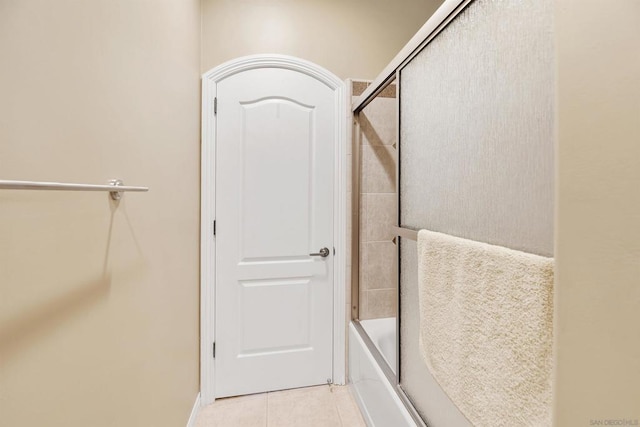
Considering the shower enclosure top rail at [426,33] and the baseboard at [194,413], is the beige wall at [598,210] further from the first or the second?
the baseboard at [194,413]

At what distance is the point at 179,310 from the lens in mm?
1399

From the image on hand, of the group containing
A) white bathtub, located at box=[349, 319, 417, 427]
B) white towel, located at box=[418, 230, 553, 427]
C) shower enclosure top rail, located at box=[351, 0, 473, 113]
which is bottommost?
white bathtub, located at box=[349, 319, 417, 427]

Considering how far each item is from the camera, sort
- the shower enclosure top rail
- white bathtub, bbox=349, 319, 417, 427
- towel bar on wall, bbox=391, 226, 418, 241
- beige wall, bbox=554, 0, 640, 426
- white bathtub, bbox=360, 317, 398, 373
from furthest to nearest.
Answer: white bathtub, bbox=360, 317, 398, 373 < white bathtub, bbox=349, 319, 417, 427 < towel bar on wall, bbox=391, 226, 418, 241 < the shower enclosure top rail < beige wall, bbox=554, 0, 640, 426

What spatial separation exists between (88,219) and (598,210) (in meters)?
1.01

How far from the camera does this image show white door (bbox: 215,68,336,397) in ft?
5.76

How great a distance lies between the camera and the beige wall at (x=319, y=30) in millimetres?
1770

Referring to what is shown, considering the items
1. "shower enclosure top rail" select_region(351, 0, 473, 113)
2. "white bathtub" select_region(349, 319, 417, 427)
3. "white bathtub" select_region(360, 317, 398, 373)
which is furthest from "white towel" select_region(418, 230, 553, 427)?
"white bathtub" select_region(360, 317, 398, 373)

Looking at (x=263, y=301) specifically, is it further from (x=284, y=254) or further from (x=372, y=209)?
(x=372, y=209)

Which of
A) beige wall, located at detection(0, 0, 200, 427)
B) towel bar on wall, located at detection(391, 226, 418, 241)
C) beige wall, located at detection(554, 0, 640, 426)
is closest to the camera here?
beige wall, located at detection(554, 0, 640, 426)

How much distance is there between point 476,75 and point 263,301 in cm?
158

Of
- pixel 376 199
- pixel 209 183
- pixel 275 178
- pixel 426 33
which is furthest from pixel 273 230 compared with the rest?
pixel 426 33

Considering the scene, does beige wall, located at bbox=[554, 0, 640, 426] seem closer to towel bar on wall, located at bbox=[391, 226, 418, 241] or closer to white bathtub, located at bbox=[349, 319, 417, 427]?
towel bar on wall, located at bbox=[391, 226, 418, 241]

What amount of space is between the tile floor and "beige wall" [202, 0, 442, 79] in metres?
2.04

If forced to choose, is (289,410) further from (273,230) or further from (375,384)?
(273,230)
